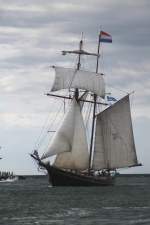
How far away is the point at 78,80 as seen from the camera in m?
133

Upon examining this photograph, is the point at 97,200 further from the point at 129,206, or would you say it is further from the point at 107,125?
the point at 107,125

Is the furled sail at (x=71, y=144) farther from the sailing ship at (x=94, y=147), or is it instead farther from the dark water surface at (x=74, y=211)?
the dark water surface at (x=74, y=211)


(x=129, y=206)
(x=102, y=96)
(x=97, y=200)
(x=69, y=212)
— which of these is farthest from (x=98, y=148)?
(x=69, y=212)

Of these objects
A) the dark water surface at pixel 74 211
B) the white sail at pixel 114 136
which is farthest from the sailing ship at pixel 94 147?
the dark water surface at pixel 74 211

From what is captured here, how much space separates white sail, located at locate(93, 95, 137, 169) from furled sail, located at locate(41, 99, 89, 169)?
2412 mm

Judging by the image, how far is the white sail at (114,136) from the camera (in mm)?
124250

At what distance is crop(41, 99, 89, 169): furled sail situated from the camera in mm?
120750

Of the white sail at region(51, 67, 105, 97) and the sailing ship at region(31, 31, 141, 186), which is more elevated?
the white sail at region(51, 67, 105, 97)

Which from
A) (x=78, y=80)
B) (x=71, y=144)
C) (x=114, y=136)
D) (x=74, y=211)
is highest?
(x=78, y=80)

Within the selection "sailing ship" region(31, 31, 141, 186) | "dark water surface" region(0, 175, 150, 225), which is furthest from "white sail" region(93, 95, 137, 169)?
"dark water surface" region(0, 175, 150, 225)

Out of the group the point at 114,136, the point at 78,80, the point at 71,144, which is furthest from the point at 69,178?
the point at 78,80

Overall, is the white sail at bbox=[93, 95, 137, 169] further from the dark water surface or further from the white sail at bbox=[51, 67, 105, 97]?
the dark water surface

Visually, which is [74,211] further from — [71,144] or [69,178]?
[69,178]

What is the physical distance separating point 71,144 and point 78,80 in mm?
15082
